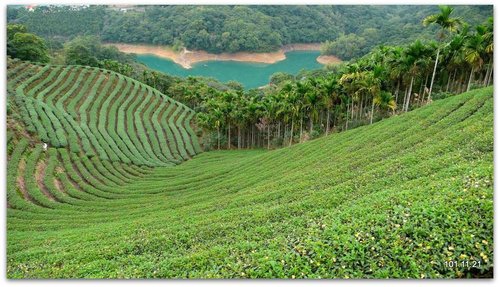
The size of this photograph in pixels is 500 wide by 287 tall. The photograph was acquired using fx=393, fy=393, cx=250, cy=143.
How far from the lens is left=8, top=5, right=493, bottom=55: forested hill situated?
88.6 meters

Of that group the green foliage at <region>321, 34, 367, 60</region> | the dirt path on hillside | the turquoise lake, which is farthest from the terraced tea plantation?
the green foliage at <region>321, 34, 367, 60</region>

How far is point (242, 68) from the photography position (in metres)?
96.2

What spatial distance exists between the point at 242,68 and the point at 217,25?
11.7 meters

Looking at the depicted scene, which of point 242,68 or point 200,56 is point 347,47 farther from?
point 200,56

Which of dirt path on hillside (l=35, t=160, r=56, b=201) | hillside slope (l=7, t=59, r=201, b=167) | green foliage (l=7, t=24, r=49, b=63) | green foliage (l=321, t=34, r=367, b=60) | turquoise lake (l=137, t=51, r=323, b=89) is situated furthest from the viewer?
turquoise lake (l=137, t=51, r=323, b=89)

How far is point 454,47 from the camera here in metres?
24.7

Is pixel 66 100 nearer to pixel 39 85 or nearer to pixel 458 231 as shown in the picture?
pixel 39 85

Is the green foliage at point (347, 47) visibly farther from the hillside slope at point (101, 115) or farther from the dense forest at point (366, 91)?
the dense forest at point (366, 91)

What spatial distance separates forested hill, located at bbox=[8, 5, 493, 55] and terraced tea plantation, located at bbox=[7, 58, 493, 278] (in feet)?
214

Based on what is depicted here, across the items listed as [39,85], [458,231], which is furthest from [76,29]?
[458,231]

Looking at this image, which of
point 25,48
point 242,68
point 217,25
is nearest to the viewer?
point 25,48

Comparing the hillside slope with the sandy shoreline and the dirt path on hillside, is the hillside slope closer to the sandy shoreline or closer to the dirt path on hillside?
the dirt path on hillside

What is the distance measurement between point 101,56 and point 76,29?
26119 millimetres

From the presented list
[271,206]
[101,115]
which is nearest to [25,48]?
[101,115]
